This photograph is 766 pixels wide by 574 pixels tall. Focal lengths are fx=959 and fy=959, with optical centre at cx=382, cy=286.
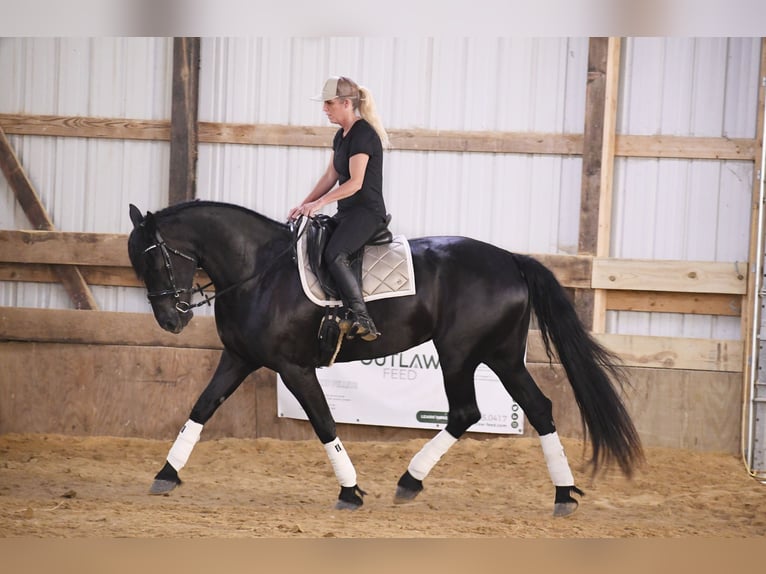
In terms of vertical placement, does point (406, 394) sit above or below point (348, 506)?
above

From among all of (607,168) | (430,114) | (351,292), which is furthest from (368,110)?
(607,168)

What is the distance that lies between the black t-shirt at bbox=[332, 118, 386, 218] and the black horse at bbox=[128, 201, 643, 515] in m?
0.38

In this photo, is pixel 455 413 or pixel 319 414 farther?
pixel 455 413

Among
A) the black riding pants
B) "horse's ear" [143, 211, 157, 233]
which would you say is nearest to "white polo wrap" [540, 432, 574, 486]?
the black riding pants

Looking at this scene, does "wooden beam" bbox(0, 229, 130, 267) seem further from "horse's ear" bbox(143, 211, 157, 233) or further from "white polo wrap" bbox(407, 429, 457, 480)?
"white polo wrap" bbox(407, 429, 457, 480)

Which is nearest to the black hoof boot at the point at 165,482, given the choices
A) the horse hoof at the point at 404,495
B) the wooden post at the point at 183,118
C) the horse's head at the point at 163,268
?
the horse's head at the point at 163,268

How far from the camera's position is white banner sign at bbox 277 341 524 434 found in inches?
255

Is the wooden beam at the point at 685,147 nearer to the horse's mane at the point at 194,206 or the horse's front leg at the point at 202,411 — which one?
the horse's mane at the point at 194,206

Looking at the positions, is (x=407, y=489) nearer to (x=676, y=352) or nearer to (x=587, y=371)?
(x=587, y=371)

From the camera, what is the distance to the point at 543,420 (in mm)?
4844

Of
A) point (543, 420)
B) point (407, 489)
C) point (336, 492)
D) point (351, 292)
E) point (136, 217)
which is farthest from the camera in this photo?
point (336, 492)

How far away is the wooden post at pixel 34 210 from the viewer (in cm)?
687

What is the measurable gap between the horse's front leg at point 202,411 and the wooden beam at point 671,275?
2716mm

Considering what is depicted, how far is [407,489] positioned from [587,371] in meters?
1.12
